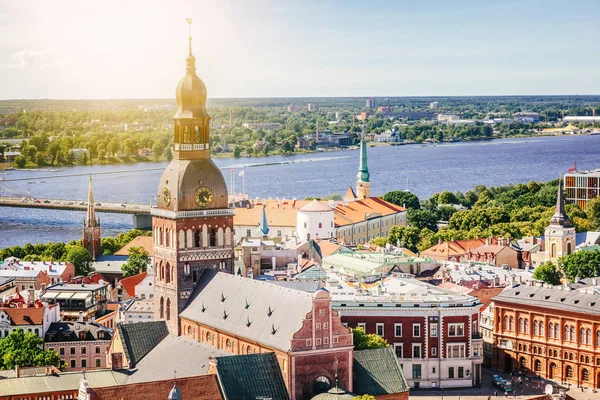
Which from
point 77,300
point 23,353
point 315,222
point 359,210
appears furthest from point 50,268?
point 359,210

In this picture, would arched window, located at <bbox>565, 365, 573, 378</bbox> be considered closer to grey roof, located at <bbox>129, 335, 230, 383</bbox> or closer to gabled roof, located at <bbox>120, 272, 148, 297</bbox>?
grey roof, located at <bbox>129, 335, 230, 383</bbox>

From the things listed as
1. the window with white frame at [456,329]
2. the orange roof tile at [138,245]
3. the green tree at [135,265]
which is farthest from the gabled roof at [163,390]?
the orange roof tile at [138,245]

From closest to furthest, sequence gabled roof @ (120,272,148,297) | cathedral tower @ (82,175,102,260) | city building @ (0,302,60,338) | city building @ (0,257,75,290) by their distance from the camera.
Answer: city building @ (0,302,60,338) → gabled roof @ (120,272,148,297) → city building @ (0,257,75,290) → cathedral tower @ (82,175,102,260)

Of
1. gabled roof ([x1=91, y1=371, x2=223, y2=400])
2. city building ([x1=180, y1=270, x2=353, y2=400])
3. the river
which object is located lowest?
the river

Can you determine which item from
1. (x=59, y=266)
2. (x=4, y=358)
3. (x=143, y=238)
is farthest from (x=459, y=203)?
(x=4, y=358)

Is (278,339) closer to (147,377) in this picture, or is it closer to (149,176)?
(147,377)

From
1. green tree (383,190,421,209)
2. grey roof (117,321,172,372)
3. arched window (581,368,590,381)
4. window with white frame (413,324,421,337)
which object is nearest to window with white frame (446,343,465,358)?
window with white frame (413,324,421,337)
